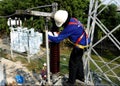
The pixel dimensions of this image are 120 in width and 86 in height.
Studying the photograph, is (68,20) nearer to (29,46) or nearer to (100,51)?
(29,46)

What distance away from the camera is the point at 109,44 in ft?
39.6

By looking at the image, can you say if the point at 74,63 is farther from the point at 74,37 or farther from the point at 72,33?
the point at 72,33

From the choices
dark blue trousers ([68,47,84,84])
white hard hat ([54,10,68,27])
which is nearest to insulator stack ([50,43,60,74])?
dark blue trousers ([68,47,84,84])

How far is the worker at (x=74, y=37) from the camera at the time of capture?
4.28 m

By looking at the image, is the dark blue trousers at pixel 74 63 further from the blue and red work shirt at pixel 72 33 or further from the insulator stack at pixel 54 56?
the insulator stack at pixel 54 56

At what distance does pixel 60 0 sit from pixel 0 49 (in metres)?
3.14

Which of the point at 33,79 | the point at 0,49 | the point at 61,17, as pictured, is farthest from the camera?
the point at 0,49

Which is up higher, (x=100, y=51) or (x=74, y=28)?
(x=74, y=28)

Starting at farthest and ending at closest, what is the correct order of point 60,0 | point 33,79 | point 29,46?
1. point 60,0
2. point 29,46
3. point 33,79

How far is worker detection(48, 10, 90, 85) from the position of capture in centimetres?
428

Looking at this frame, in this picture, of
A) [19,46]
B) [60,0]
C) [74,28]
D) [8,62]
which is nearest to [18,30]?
[19,46]

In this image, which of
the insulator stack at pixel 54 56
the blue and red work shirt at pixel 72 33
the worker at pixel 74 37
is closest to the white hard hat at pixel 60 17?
the worker at pixel 74 37

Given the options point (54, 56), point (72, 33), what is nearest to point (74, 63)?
point (54, 56)

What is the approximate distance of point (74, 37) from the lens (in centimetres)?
478
